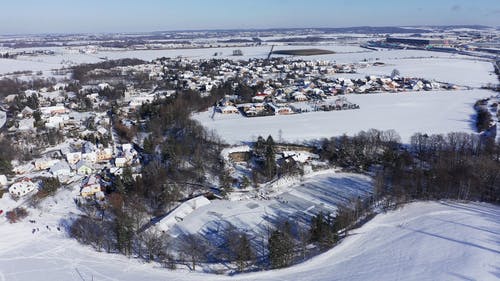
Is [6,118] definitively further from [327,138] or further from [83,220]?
[327,138]

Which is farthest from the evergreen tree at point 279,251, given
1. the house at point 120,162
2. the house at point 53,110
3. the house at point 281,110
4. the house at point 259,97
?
the house at point 53,110

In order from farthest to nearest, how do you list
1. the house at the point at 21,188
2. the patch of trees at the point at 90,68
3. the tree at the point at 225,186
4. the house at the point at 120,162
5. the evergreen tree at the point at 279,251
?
the patch of trees at the point at 90,68, the house at the point at 120,162, the house at the point at 21,188, the tree at the point at 225,186, the evergreen tree at the point at 279,251

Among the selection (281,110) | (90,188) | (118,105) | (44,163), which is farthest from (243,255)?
(118,105)

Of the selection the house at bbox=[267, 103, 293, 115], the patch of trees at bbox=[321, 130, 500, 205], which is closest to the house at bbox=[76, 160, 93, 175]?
the patch of trees at bbox=[321, 130, 500, 205]

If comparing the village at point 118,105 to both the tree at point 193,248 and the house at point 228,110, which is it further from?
the tree at point 193,248

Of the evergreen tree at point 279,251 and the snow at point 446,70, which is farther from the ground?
the snow at point 446,70

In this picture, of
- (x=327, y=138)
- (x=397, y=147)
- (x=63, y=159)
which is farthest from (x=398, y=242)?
(x=63, y=159)

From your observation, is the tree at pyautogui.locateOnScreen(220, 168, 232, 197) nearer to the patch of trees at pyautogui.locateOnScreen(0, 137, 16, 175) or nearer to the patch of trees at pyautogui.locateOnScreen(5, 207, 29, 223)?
the patch of trees at pyautogui.locateOnScreen(5, 207, 29, 223)
